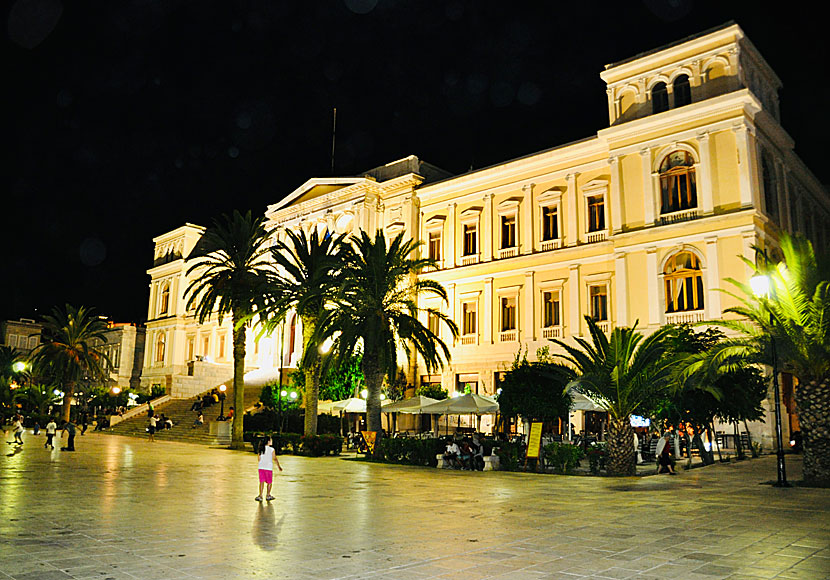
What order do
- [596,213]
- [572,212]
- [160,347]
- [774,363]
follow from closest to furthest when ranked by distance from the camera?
[774,363] < [596,213] < [572,212] < [160,347]

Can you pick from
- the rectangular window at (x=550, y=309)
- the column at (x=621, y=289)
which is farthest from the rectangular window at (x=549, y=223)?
the column at (x=621, y=289)

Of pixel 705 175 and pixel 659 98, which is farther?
pixel 659 98

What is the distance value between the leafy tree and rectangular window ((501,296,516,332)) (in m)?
16.2

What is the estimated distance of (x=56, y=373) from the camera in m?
51.8

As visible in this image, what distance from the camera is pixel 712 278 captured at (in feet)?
103

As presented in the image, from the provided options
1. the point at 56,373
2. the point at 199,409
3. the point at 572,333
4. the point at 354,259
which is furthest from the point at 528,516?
the point at 56,373

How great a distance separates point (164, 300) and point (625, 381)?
198 ft

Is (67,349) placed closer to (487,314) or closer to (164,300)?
(164,300)

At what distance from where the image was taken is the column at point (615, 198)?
34.9 m

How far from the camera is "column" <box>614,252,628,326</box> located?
33.9m

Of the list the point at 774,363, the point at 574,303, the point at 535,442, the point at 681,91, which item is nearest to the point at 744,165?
the point at 681,91

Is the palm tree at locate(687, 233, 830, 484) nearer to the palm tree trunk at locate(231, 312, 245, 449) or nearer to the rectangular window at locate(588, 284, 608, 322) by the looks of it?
the rectangular window at locate(588, 284, 608, 322)

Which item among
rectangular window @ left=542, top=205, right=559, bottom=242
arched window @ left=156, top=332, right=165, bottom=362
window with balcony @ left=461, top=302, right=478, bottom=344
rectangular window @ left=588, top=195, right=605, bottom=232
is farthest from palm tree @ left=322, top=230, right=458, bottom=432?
arched window @ left=156, top=332, right=165, bottom=362

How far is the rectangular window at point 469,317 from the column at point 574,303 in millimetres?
6557
